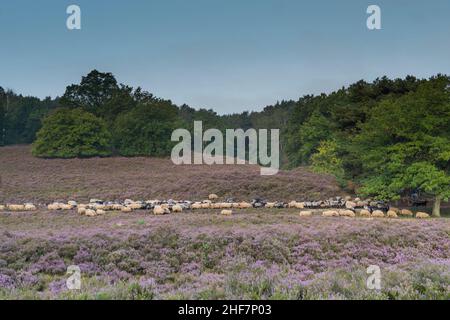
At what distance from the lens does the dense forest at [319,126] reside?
2789cm

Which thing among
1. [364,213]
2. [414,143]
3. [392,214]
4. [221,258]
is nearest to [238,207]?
[364,213]

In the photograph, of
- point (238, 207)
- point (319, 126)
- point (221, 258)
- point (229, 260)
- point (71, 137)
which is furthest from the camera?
point (319, 126)

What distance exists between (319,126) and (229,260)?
59.0 meters

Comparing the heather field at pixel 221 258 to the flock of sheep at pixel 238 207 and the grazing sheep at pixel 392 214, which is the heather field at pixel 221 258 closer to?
the flock of sheep at pixel 238 207

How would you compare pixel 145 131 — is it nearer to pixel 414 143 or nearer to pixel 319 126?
pixel 319 126

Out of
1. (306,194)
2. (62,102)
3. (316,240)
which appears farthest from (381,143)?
(62,102)

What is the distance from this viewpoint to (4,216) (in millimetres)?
23797

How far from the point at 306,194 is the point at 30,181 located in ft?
101

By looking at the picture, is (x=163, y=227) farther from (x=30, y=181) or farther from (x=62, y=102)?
(x=62, y=102)

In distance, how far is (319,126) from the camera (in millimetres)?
69438

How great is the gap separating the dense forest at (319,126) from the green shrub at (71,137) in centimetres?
17

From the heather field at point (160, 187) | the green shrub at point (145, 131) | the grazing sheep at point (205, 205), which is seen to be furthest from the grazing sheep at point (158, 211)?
the green shrub at point (145, 131)

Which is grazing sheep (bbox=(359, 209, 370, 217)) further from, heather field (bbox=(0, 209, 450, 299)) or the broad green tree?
heather field (bbox=(0, 209, 450, 299))

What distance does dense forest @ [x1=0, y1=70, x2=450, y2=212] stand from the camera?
27891 millimetres
